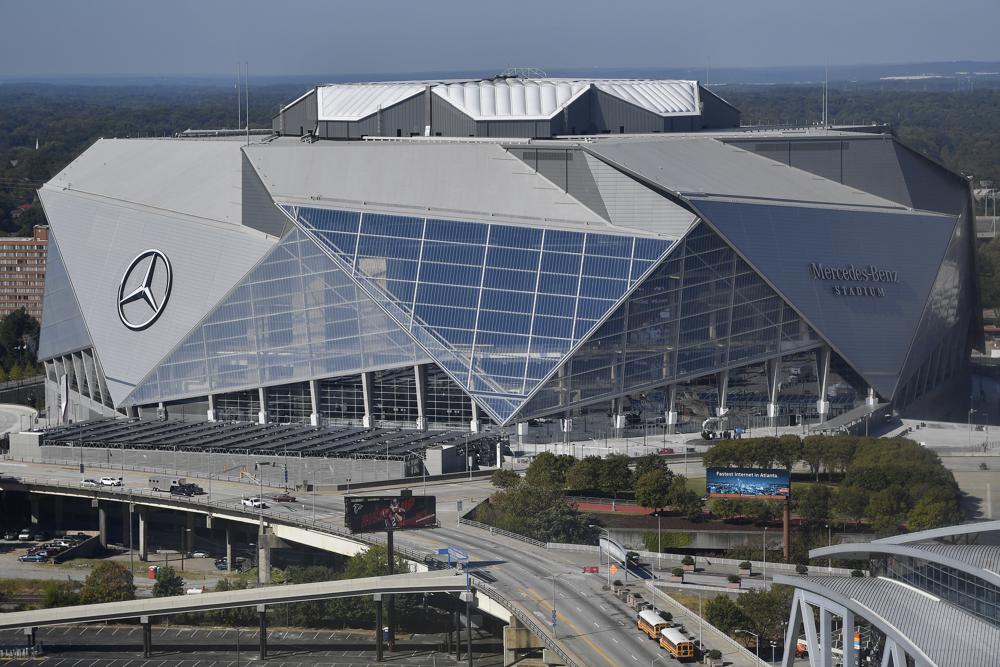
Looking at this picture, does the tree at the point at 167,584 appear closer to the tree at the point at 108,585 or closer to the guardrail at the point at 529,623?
the tree at the point at 108,585

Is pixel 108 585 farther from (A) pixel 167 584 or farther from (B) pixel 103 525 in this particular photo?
(B) pixel 103 525

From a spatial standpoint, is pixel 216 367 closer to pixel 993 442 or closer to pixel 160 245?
pixel 160 245

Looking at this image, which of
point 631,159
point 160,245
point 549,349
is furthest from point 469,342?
point 160,245

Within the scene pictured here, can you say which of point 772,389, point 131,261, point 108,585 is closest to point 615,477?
point 772,389

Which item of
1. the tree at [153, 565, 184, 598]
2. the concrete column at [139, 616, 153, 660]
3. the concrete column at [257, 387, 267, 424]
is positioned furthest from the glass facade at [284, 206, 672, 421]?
the concrete column at [139, 616, 153, 660]

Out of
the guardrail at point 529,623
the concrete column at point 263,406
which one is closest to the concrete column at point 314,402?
the concrete column at point 263,406

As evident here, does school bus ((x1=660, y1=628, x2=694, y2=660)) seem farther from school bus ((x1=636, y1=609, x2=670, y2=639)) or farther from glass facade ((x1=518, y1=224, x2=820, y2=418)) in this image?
glass facade ((x1=518, y1=224, x2=820, y2=418))
